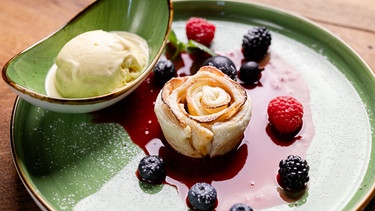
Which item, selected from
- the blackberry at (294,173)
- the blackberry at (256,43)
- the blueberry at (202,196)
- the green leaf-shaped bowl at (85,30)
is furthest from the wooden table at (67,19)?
the blueberry at (202,196)

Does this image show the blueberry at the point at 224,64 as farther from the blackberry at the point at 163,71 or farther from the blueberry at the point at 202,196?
the blueberry at the point at 202,196

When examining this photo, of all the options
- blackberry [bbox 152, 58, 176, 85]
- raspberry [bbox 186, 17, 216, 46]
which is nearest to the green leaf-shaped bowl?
blackberry [bbox 152, 58, 176, 85]

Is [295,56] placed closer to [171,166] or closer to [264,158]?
[264,158]

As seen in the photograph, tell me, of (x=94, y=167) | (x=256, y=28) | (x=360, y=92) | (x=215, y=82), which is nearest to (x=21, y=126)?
(x=94, y=167)

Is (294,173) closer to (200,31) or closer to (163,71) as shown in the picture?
(163,71)

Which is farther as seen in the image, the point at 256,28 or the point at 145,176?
the point at 256,28

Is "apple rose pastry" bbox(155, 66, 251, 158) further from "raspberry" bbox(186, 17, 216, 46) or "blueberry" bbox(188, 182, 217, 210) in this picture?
"raspberry" bbox(186, 17, 216, 46)
